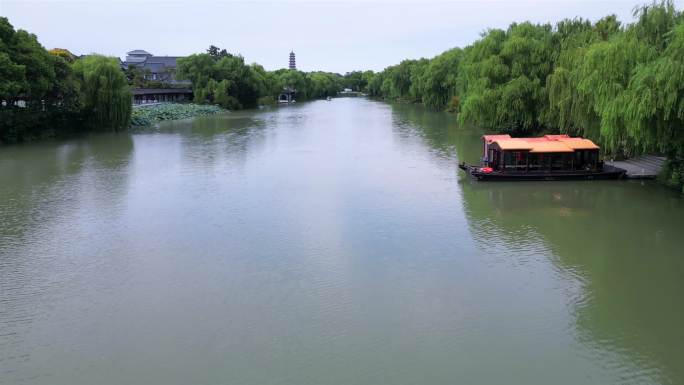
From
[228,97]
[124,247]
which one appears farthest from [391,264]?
[228,97]

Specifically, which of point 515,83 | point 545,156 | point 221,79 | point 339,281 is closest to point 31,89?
point 515,83

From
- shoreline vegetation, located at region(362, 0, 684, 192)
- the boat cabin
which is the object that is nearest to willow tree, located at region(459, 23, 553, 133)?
shoreline vegetation, located at region(362, 0, 684, 192)

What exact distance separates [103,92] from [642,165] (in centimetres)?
2960

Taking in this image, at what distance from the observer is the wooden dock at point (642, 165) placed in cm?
1884

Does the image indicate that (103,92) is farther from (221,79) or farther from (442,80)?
(442,80)

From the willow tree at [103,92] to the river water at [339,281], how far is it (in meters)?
15.7

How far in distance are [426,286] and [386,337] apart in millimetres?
2070

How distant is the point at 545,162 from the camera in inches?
747

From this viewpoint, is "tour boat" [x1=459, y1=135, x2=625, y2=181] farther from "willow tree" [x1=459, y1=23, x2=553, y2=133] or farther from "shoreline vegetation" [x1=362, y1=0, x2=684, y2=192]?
"willow tree" [x1=459, y1=23, x2=553, y2=133]

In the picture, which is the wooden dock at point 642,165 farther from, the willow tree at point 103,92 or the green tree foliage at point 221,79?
the green tree foliage at point 221,79

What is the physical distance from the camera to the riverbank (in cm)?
4131

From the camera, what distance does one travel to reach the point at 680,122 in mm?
14609

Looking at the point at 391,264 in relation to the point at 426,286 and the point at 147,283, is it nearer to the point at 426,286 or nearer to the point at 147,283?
the point at 426,286

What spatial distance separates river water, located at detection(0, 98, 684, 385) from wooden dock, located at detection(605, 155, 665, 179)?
77 centimetres
